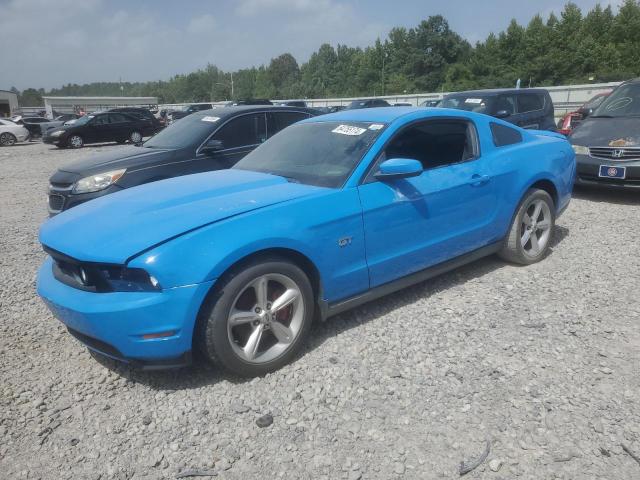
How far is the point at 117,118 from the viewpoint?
20.8m

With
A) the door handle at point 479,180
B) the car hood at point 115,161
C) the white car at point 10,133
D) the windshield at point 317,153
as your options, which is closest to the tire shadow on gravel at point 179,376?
the windshield at point 317,153

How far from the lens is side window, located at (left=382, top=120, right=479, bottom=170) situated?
147 inches

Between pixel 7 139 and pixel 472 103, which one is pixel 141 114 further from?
pixel 472 103

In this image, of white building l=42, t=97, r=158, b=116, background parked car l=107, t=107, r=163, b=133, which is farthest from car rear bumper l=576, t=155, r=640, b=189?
white building l=42, t=97, r=158, b=116

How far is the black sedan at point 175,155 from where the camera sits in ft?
19.2

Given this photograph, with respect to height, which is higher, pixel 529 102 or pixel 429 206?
pixel 529 102

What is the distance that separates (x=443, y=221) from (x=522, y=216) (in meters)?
1.15

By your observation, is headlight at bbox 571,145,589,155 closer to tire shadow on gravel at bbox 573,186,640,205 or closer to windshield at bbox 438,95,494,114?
tire shadow on gravel at bbox 573,186,640,205

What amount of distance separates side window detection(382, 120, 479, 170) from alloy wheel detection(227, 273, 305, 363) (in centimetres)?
126

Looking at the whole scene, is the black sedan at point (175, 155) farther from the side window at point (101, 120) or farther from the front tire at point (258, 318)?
the side window at point (101, 120)

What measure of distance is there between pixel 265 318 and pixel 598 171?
590cm

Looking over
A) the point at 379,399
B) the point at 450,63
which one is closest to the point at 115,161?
the point at 379,399

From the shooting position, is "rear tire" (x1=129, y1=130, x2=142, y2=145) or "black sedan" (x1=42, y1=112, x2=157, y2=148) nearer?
"black sedan" (x1=42, y1=112, x2=157, y2=148)

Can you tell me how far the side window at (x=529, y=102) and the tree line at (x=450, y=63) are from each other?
36565 millimetres
